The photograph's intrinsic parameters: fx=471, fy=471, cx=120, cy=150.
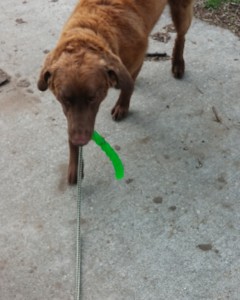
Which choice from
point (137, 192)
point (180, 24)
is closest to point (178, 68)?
point (180, 24)

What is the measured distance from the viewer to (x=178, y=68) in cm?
425

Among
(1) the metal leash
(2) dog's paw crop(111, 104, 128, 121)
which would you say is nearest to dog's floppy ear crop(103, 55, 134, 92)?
(1) the metal leash

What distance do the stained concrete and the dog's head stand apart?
731 millimetres

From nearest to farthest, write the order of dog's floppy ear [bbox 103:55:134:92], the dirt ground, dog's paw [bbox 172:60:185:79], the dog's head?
the dog's head
dog's floppy ear [bbox 103:55:134:92]
dog's paw [bbox 172:60:185:79]
the dirt ground

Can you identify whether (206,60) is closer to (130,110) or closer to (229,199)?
(130,110)

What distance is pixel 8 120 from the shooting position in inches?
156

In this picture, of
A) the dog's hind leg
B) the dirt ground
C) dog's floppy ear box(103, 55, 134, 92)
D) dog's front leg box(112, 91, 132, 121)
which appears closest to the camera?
dog's floppy ear box(103, 55, 134, 92)

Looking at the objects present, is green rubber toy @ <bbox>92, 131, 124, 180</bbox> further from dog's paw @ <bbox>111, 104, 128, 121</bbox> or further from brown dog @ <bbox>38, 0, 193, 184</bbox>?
dog's paw @ <bbox>111, 104, 128, 121</bbox>

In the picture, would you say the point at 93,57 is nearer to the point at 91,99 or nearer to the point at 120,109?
the point at 91,99

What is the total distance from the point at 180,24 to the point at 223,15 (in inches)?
48.7

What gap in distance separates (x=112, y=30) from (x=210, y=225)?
147 centimetres

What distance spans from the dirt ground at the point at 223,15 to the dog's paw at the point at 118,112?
1.79 meters

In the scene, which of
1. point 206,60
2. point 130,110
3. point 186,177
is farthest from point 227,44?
point 186,177

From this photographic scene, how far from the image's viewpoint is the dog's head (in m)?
2.66
